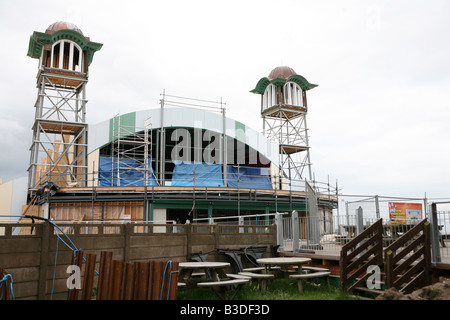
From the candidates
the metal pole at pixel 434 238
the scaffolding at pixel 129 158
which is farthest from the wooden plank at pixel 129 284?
the scaffolding at pixel 129 158

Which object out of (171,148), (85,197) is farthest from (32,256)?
(171,148)

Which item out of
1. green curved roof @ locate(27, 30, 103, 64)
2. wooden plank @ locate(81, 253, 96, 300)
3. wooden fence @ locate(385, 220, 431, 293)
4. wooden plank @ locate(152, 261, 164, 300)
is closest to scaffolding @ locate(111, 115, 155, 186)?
green curved roof @ locate(27, 30, 103, 64)

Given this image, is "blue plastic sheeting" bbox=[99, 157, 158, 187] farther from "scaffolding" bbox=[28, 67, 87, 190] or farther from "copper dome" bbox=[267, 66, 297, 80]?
"copper dome" bbox=[267, 66, 297, 80]

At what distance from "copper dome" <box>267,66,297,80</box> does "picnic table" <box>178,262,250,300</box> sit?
110 ft

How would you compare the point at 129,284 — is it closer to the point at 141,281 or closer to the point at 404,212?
the point at 141,281

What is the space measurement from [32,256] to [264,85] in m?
36.3

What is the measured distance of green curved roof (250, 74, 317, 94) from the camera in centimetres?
4125

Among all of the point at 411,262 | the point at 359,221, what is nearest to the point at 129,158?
the point at 359,221

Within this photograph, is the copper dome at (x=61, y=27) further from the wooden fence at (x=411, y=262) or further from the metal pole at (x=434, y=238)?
the wooden fence at (x=411, y=262)

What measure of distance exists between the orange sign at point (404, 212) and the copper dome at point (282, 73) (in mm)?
26870

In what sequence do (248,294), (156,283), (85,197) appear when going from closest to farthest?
(156,283) → (248,294) → (85,197)
